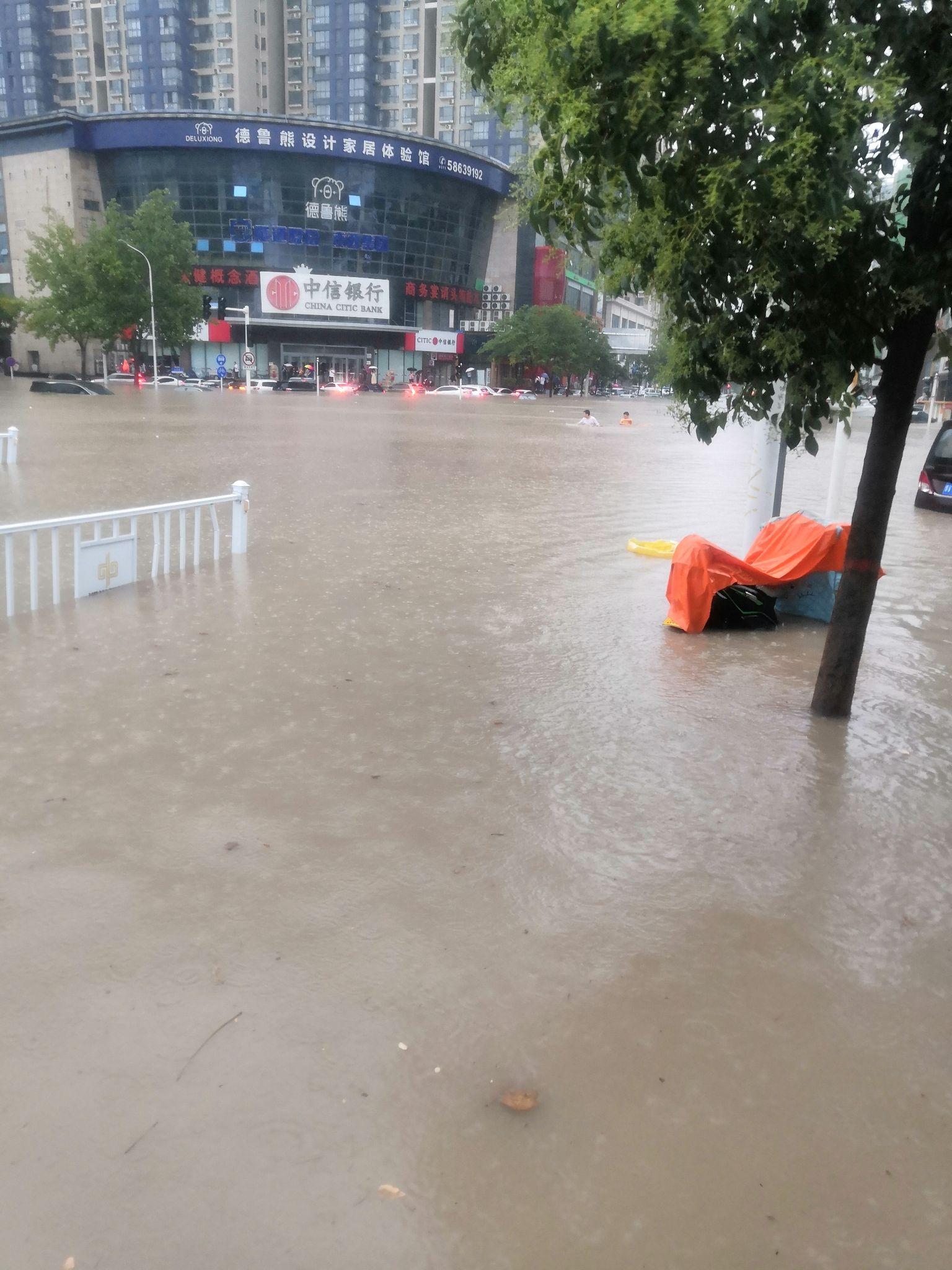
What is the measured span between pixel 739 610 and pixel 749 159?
4607mm

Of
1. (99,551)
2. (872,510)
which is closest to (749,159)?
(872,510)

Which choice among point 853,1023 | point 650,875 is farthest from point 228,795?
point 853,1023

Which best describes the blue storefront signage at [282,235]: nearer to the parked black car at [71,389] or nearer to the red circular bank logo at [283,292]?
the red circular bank logo at [283,292]

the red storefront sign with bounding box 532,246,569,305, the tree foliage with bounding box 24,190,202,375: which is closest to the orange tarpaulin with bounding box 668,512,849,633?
the tree foliage with bounding box 24,190,202,375

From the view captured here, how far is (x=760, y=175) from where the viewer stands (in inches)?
147

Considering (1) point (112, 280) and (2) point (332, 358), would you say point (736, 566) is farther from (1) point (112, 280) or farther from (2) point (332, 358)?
(2) point (332, 358)

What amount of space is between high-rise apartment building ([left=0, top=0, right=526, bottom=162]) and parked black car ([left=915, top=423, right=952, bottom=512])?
9359cm

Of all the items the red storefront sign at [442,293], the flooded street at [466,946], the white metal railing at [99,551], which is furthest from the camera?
the red storefront sign at [442,293]

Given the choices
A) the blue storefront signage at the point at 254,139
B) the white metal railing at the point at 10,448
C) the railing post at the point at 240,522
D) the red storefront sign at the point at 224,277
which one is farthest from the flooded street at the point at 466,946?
the blue storefront signage at the point at 254,139

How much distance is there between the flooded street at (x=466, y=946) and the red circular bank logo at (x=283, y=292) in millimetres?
76497

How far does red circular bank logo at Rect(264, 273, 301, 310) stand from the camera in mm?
78625

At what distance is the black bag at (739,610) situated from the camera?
7980mm

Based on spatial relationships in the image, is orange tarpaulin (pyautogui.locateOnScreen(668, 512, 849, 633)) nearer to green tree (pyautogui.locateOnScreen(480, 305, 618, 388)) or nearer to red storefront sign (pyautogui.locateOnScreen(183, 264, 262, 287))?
green tree (pyautogui.locateOnScreen(480, 305, 618, 388))

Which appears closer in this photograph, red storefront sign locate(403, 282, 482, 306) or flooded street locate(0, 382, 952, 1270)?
flooded street locate(0, 382, 952, 1270)
